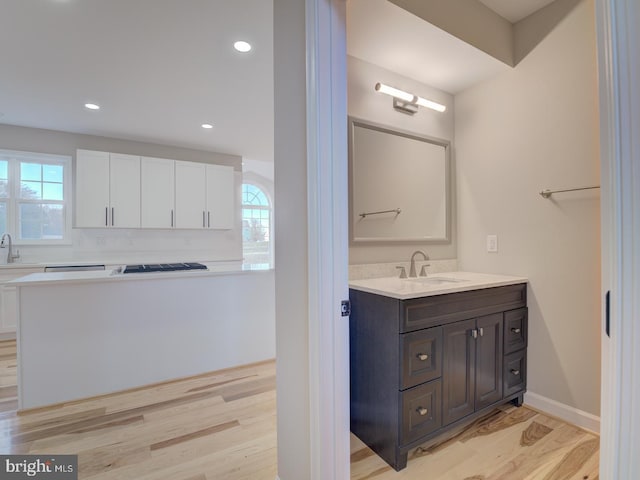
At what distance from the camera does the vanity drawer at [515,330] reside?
6.55ft

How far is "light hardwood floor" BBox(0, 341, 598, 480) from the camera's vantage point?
153 cm

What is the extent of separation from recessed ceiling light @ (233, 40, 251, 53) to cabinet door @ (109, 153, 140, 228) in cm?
277

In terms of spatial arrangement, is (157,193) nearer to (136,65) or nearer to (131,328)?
(136,65)

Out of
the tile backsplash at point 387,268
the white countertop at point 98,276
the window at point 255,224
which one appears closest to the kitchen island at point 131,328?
the white countertop at point 98,276

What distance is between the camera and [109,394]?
7.69 feet

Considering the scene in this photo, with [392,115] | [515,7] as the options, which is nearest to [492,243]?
[392,115]

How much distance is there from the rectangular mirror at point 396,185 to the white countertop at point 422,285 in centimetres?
31

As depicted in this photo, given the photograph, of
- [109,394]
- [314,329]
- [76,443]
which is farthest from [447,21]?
[109,394]

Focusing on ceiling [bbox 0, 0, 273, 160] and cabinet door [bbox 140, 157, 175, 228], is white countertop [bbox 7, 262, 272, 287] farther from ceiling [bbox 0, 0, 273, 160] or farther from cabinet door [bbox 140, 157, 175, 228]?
cabinet door [bbox 140, 157, 175, 228]

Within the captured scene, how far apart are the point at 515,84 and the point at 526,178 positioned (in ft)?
2.26

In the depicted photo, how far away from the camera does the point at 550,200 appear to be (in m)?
2.02

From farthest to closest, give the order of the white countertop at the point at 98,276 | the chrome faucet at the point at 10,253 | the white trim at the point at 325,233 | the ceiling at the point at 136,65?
the chrome faucet at the point at 10,253, the white countertop at the point at 98,276, the ceiling at the point at 136,65, the white trim at the point at 325,233

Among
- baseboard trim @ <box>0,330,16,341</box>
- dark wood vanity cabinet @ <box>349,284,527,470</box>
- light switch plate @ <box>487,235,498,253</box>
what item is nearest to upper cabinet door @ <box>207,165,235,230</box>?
baseboard trim @ <box>0,330,16,341</box>

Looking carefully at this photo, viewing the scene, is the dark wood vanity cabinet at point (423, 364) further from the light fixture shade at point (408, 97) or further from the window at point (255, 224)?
the window at point (255, 224)
